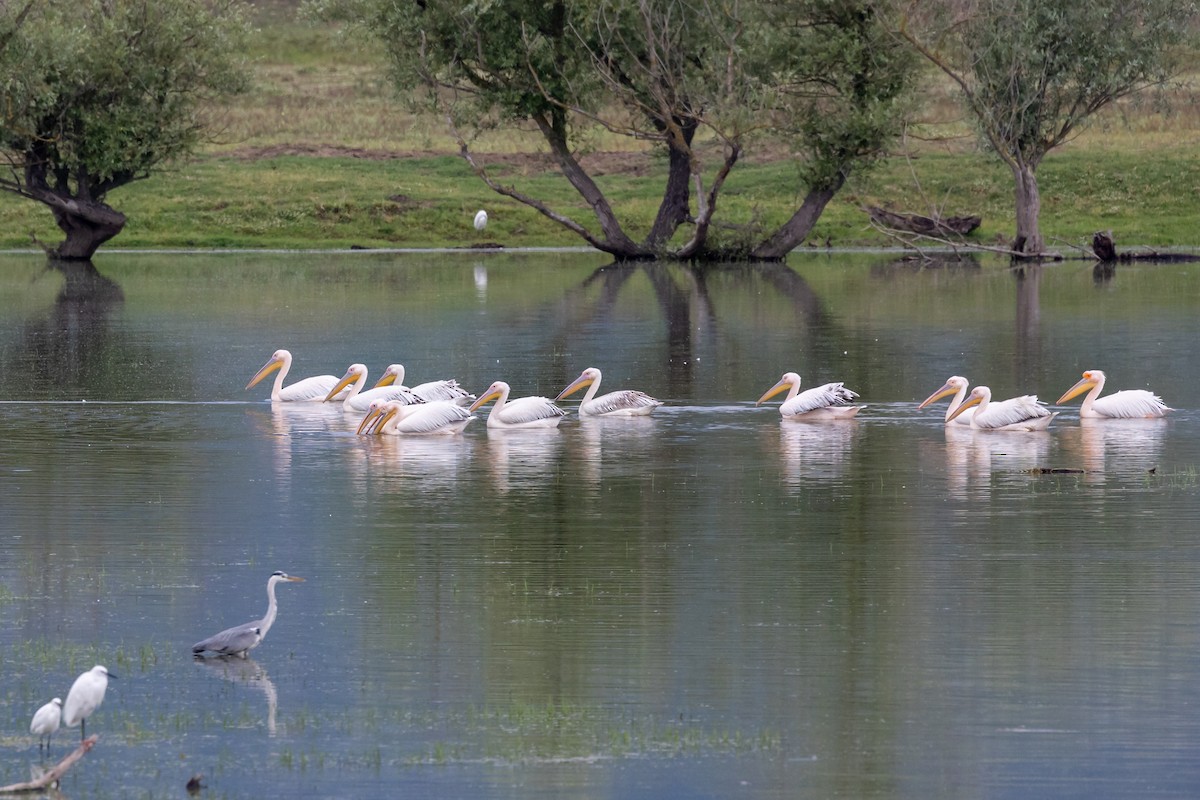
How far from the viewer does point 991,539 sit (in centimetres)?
1286

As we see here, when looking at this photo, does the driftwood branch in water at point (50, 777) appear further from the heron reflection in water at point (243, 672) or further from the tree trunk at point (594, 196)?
the tree trunk at point (594, 196)

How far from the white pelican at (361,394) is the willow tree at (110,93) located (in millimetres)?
30319

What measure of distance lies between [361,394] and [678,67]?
27.2m

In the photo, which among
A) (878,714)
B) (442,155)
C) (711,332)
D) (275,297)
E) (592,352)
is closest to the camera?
(878,714)

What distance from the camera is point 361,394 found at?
67.7 feet

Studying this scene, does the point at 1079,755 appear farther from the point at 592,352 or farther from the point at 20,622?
the point at 592,352

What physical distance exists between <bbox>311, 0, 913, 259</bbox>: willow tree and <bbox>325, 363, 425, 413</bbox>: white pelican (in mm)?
24623

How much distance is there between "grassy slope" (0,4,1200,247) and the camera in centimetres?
5653

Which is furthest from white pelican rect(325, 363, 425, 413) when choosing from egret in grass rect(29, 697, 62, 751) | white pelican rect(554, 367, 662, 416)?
egret in grass rect(29, 697, 62, 751)

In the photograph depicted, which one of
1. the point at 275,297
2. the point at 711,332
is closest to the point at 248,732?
the point at 711,332

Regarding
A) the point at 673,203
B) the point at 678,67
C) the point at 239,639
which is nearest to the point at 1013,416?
the point at 239,639

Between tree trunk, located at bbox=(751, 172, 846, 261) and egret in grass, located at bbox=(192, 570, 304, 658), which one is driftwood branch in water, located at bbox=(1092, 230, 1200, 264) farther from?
egret in grass, located at bbox=(192, 570, 304, 658)

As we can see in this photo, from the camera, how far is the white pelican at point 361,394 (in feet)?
64.7

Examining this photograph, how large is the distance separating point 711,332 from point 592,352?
3612 mm
